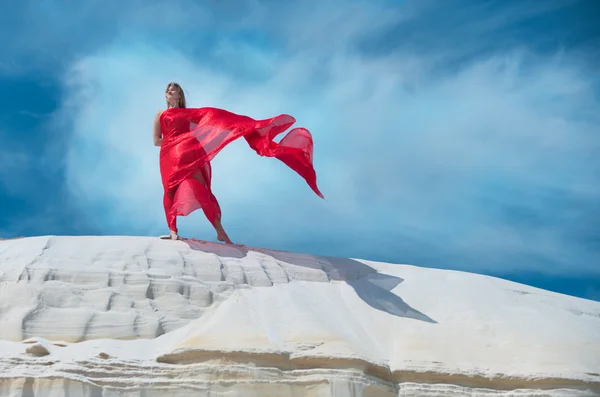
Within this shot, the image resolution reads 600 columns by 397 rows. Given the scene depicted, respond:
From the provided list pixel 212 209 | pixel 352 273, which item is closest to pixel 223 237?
pixel 212 209

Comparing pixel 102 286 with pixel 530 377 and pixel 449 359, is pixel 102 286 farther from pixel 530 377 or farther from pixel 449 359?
pixel 530 377

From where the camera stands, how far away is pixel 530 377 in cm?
758

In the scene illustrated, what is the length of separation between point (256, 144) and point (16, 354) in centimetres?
376

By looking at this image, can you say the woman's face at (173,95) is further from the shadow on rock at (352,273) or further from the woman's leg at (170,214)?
the shadow on rock at (352,273)

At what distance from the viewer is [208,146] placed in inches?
377

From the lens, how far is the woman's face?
9.94 m

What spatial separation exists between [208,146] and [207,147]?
0.05ft

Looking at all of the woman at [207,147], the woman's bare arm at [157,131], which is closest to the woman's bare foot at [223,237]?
the woman at [207,147]

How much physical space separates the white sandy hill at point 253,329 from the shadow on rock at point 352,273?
24 mm

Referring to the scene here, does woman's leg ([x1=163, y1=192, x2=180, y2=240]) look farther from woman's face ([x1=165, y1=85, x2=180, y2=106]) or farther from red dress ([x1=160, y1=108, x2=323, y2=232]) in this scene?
woman's face ([x1=165, y1=85, x2=180, y2=106])

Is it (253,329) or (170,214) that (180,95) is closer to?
(170,214)

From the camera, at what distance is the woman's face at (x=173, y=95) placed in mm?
9938

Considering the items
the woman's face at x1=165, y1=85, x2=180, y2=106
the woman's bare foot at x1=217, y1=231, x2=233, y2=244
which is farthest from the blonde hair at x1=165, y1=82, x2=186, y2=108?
the woman's bare foot at x1=217, y1=231, x2=233, y2=244

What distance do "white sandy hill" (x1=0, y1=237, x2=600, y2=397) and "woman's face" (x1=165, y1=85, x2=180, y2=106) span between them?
1932 millimetres
